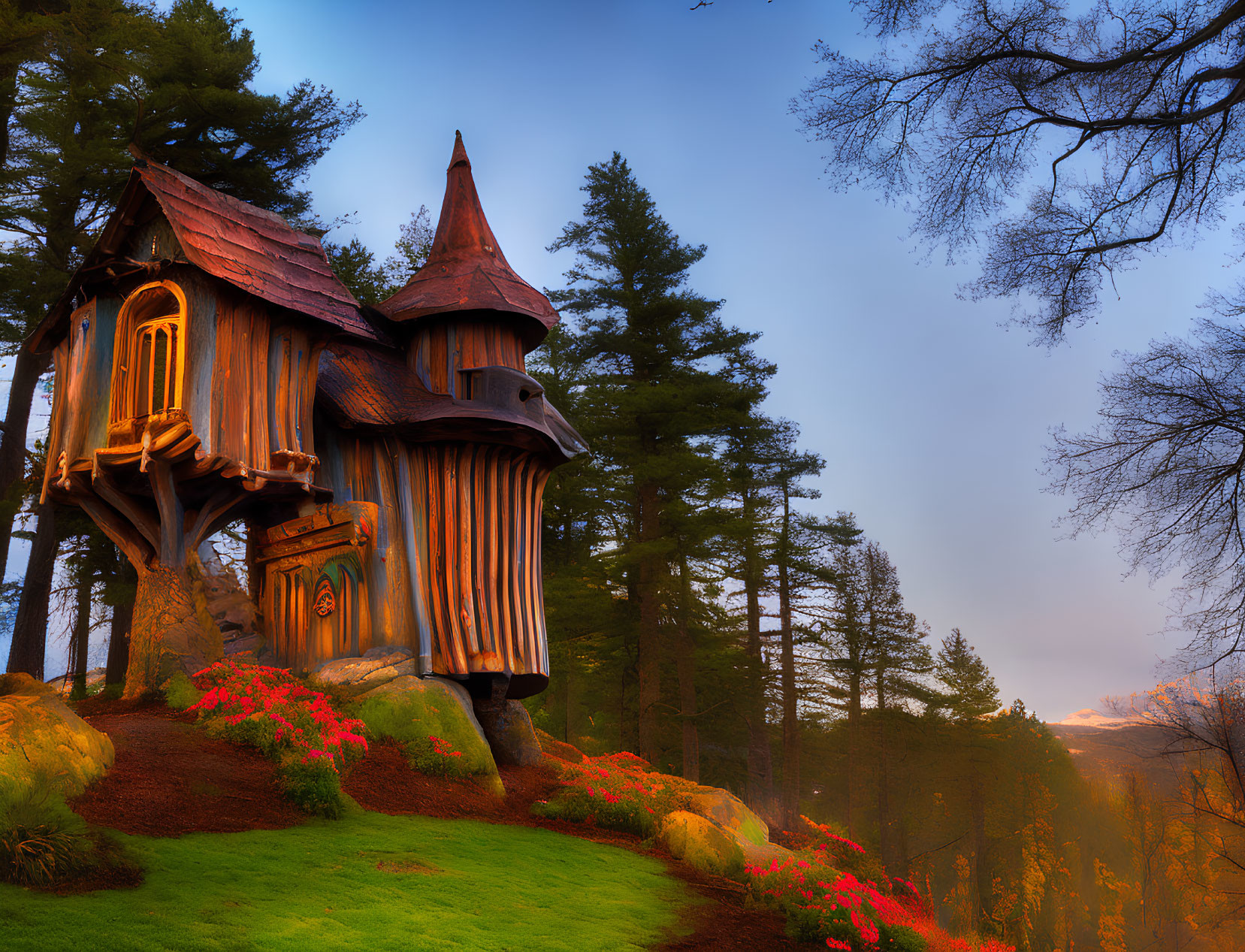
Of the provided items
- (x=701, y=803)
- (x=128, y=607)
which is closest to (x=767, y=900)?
(x=701, y=803)

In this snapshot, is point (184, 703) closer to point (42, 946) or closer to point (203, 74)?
point (42, 946)

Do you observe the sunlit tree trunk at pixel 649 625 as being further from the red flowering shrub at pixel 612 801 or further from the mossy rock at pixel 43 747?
the mossy rock at pixel 43 747

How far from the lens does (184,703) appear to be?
35.3ft

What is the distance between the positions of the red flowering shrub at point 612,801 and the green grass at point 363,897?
4.75 feet

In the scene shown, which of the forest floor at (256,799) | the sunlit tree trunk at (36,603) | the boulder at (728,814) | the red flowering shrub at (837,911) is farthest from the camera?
the sunlit tree trunk at (36,603)

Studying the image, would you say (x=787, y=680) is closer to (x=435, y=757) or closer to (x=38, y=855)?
(x=435, y=757)

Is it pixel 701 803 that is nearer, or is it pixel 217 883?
pixel 217 883

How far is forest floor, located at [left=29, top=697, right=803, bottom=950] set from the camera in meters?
7.18

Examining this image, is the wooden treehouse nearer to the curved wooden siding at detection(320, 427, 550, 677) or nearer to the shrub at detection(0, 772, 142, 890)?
the curved wooden siding at detection(320, 427, 550, 677)

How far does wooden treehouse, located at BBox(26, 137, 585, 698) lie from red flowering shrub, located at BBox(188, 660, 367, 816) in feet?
4.52

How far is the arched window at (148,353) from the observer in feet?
36.6

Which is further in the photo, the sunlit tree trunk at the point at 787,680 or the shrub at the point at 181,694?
the sunlit tree trunk at the point at 787,680

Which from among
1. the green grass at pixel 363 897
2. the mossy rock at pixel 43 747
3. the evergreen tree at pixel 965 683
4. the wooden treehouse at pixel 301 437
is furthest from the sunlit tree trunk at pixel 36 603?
→ the evergreen tree at pixel 965 683

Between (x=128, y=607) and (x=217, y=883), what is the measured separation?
13314 millimetres
